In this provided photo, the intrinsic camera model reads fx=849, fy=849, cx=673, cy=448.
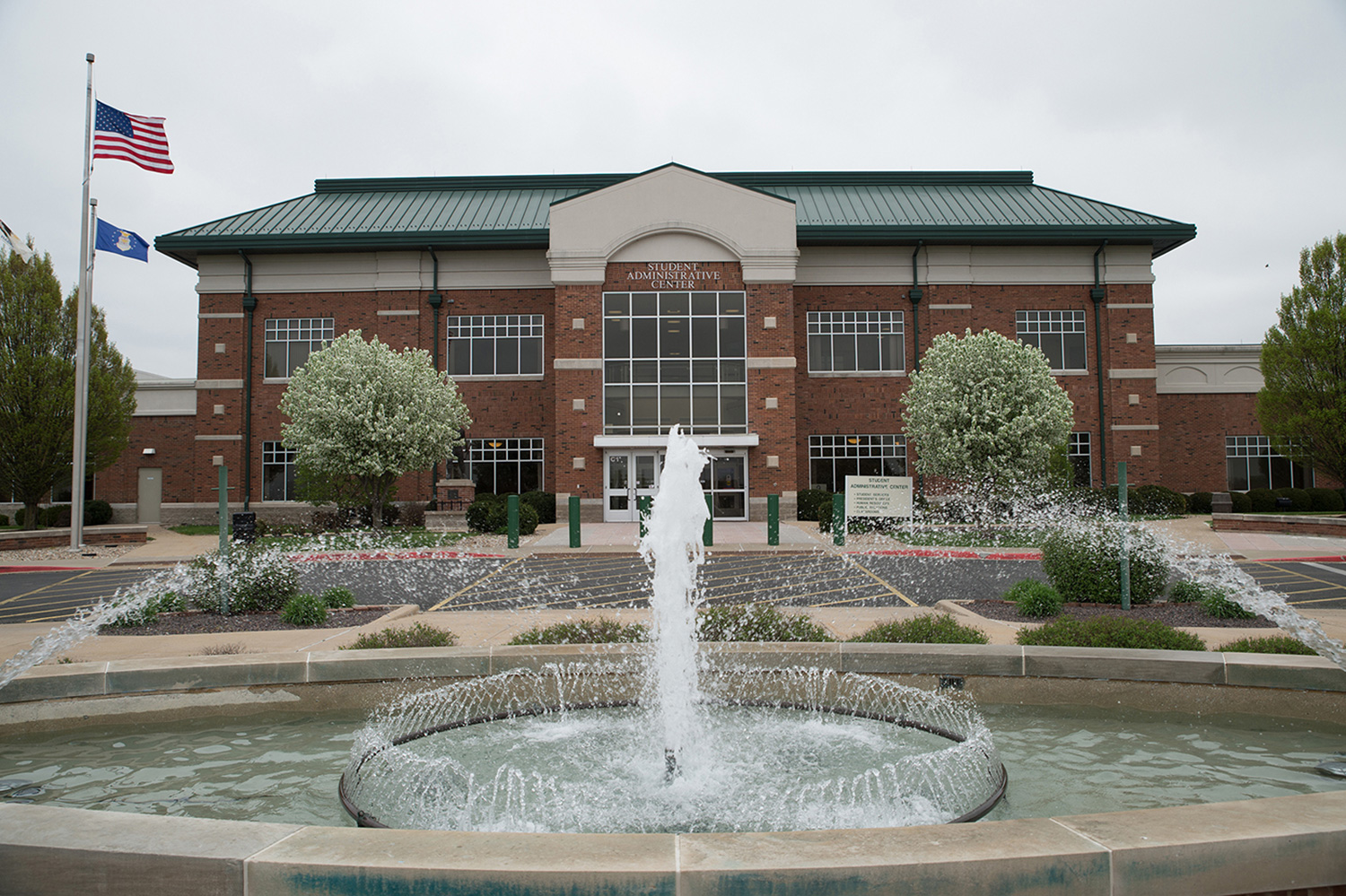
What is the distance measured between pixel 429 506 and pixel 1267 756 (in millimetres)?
25026

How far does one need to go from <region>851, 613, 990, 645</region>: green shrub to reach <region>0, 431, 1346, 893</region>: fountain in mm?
845

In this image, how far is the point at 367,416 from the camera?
77.6 feet

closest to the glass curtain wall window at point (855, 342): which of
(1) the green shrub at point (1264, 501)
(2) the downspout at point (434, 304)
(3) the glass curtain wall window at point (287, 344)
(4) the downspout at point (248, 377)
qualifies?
(1) the green shrub at point (1264, 501)

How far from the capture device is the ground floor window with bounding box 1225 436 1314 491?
32250mm

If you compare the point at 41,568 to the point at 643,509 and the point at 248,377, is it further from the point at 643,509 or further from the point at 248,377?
the point at 248,377

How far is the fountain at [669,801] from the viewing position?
2822 mm

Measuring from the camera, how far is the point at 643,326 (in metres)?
28.1

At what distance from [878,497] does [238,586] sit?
48.7ft

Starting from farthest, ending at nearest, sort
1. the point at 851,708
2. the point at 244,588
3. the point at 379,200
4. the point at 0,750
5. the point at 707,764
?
1. the point at 379,200
2. the point at 244,588
3. the point at 851,708
4. the point at 0,750
5. the point at 707,764

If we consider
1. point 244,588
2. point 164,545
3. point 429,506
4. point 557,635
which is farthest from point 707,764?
point 429,506

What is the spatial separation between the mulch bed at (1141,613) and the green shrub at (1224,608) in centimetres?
7

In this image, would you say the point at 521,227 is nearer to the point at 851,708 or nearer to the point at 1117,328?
the point at 1117,328

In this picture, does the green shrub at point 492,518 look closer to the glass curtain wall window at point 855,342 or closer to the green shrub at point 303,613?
the glass curtain wall window at point 855,342

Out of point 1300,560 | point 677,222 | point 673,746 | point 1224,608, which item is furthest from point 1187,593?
point 677,222
